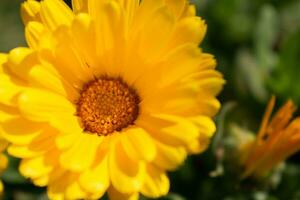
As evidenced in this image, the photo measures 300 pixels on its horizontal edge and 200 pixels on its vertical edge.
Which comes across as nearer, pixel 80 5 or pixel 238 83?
pixel 80 5

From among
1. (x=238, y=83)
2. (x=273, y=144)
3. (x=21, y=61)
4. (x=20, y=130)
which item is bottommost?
(x=238, y=83)

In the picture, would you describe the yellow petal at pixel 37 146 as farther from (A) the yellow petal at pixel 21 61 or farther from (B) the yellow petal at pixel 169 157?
(B) the yellow petal at pixel 169 157

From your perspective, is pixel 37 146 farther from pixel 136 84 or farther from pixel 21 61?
pixel 136 84

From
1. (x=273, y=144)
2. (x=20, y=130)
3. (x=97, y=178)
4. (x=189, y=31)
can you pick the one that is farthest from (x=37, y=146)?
(x=273, y=144)

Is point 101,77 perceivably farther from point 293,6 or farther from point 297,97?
point 293,6

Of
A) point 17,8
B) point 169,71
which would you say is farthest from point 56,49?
point 17,8

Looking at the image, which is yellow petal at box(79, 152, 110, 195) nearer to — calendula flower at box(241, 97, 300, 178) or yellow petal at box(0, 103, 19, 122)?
yellow petal at box(0, 103, 19, 122)

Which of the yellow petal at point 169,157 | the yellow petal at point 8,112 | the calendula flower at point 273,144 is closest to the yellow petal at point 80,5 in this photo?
the yellow petal at point 8,112

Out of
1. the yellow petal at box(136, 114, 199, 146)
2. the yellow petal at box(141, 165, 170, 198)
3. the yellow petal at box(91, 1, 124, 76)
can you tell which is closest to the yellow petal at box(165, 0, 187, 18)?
the yellow petal at box(91, 1, 124, 76)
